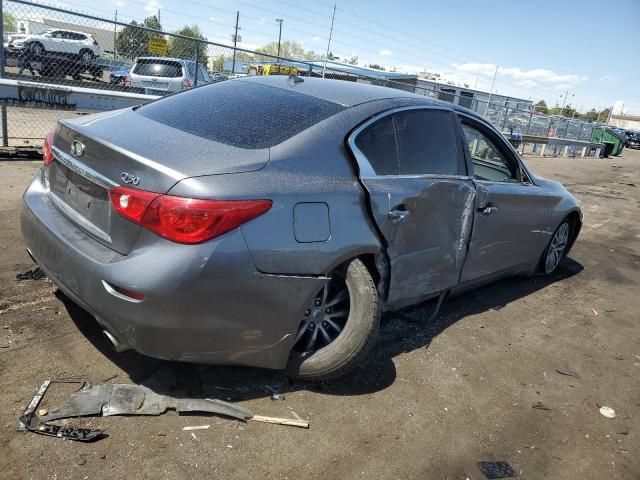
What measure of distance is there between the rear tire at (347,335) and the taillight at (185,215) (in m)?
0.76

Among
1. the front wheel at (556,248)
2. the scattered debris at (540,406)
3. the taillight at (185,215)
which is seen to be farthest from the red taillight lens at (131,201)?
the front wheel at (556,248)

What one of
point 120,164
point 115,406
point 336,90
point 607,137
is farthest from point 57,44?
point 607,137

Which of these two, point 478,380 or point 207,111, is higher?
point 207,111

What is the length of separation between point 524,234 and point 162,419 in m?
3.42

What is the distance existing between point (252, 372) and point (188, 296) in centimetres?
89

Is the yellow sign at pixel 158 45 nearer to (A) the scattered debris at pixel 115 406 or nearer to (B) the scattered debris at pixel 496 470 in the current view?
(A) the scattered debris at pixel 115 406

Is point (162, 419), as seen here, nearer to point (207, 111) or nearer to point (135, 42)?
point (207, 111)

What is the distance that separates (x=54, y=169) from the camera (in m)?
2.97

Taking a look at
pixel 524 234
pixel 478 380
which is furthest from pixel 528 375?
pixel 524 234

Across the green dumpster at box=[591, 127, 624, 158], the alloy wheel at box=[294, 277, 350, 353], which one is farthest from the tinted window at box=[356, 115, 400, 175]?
the green dumpster at box=[591, 127, 624, 158]

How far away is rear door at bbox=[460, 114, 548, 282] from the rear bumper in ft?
5.80

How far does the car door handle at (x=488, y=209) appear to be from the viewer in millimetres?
3838

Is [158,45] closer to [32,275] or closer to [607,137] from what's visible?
[32,275]

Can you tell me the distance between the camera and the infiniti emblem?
2695 millimetres
